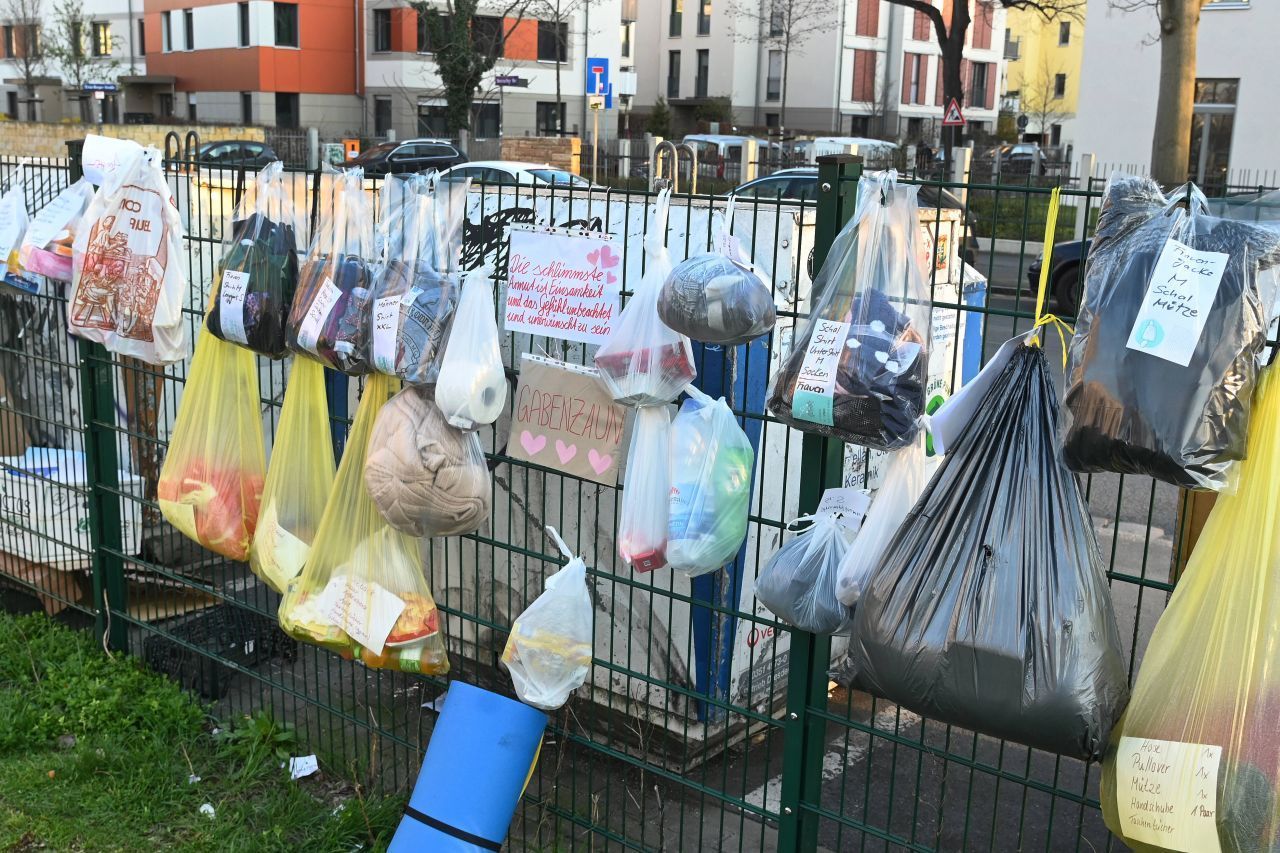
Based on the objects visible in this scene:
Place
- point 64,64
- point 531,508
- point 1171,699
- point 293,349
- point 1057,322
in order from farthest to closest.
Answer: point 64,64 < point 531,508 < point 293,349 < point 1057,322 < point 1171,699

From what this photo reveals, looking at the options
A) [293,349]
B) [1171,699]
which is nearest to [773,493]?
[293,349]

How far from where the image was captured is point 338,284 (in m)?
3.03

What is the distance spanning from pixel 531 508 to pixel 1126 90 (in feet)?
67.2

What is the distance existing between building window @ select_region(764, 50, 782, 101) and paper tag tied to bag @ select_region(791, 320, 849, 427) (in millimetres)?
48869

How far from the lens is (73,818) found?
350 cm

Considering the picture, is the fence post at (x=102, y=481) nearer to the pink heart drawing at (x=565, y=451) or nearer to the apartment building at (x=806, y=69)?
the pink heart drawing at (x=565, y=451)

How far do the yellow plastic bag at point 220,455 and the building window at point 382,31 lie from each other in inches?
1557

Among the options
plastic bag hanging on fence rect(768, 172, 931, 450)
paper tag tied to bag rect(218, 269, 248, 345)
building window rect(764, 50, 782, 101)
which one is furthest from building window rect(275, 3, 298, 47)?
plastic bag hanging on fence rect(768, 172, 931, 450)

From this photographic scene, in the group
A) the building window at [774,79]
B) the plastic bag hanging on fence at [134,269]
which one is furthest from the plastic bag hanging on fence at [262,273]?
the building window at [774,79]

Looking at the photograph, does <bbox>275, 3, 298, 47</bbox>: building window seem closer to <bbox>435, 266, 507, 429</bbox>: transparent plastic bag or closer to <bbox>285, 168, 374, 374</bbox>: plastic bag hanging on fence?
<bbox>285, 168, 374, 374</bbox>: plastic bag hanging on fence

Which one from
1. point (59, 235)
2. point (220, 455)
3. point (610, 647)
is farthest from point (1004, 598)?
point (59, 235)

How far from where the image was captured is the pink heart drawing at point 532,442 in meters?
2.91

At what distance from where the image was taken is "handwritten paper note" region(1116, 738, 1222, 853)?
5.67ft

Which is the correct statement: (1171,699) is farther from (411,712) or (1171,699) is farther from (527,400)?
(411,712)
